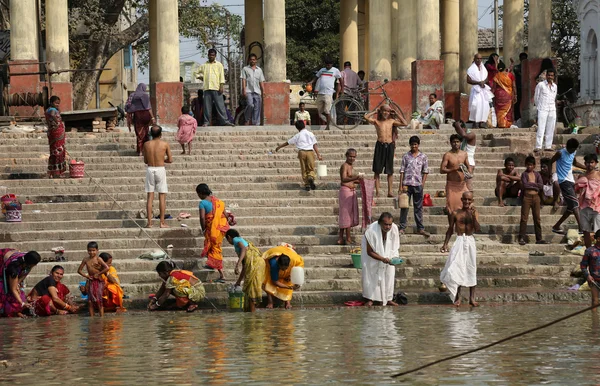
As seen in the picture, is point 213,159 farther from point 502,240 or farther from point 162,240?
point 502,240

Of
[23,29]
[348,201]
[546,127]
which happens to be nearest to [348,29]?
[23,29]

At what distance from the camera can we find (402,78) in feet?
88.7

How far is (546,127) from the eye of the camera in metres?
22.0

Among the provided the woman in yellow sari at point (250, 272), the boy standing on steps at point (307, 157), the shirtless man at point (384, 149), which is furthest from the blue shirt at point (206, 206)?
the shirtless man at point (384, 149)

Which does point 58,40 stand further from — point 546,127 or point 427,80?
point 546,127

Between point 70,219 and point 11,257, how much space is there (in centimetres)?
307

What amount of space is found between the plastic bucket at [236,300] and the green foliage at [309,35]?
35.2 metres

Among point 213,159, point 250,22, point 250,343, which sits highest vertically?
point 250,22

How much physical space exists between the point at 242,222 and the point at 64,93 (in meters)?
8.35

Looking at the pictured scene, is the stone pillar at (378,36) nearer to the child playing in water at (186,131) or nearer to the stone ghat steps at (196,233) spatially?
the child playing in water at (186,131)

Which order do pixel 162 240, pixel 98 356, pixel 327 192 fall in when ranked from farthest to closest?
pixel 327 192
pixel 162 240
pixel 98 356

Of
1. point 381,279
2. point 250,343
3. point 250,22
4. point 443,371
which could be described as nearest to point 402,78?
point 250,22

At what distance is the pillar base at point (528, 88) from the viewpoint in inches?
1009

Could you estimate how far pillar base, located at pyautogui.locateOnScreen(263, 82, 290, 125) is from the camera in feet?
82.7
